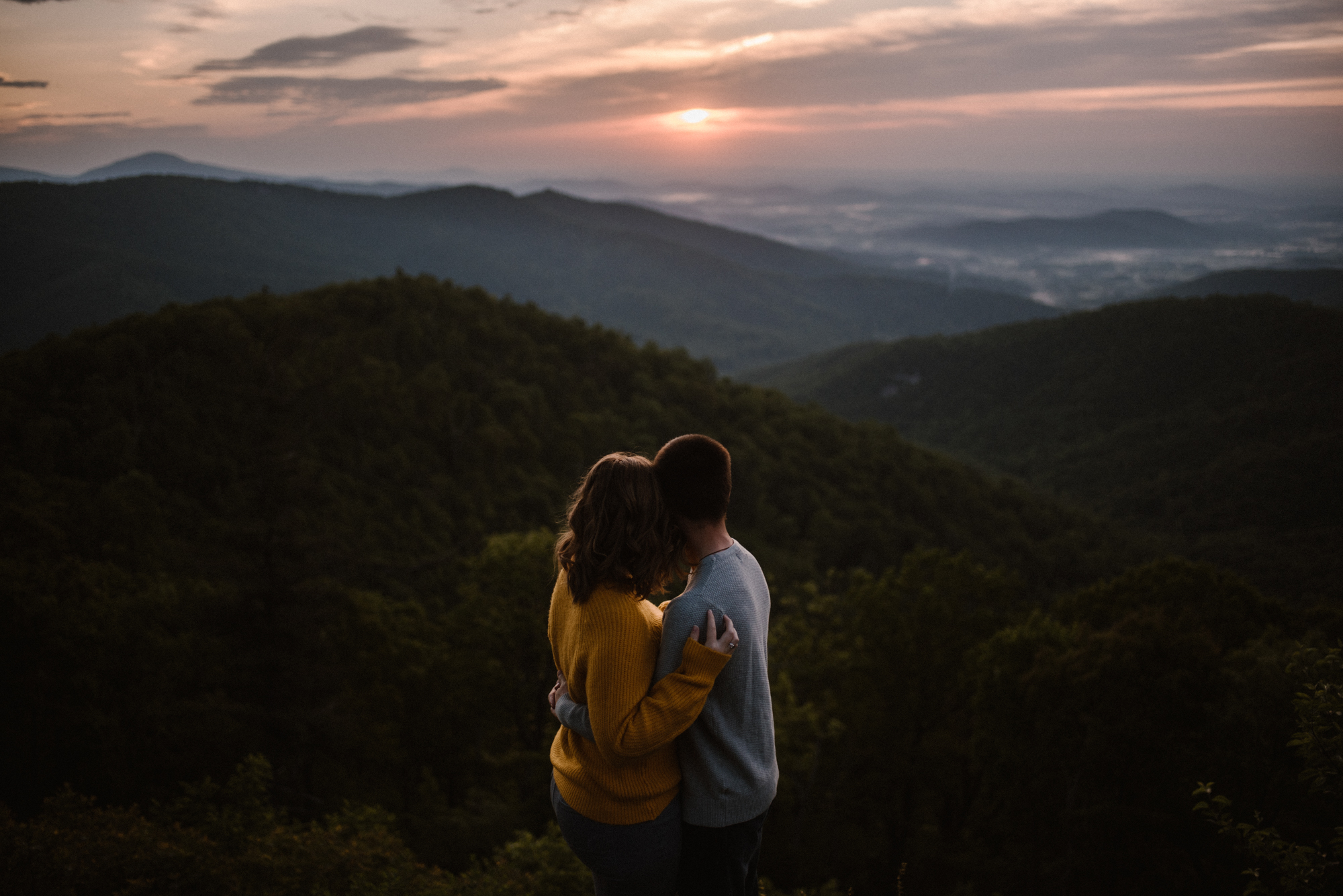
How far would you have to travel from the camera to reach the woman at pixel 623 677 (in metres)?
3.00

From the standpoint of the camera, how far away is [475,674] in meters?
20.0

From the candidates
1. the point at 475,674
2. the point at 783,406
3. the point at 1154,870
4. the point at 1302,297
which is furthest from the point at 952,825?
the point at 1302,297

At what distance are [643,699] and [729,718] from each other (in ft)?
1.57

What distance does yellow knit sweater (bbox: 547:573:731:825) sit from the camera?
299cm

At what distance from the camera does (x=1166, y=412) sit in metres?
141

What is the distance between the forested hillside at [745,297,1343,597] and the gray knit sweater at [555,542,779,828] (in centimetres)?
8648

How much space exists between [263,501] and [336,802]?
19.9 m

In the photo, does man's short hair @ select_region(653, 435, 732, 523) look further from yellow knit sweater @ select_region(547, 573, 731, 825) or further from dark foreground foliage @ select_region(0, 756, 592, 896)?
dark foreground foliage @ select_region(0, 756, 592, 896)

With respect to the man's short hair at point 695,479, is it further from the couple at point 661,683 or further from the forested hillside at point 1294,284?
the forested hillside at point 1294,284

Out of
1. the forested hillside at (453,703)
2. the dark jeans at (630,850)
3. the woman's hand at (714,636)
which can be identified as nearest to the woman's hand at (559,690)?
the dark jeans at (630,850)

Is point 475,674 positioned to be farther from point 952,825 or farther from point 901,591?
point 952,825

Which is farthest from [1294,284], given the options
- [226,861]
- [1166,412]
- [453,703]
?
[226,861]

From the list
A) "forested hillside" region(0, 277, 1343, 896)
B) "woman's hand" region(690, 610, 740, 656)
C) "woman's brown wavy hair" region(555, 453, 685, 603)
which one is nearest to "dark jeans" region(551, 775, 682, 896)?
"woman's hand" region(690, 610, 740, 656)

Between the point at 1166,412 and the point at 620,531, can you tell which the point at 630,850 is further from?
the point at 1166,412
